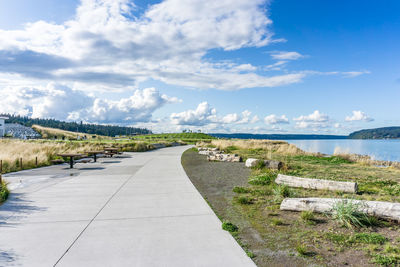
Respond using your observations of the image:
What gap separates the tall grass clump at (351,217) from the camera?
5.11m

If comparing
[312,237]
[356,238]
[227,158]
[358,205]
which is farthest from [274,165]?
[312,237]

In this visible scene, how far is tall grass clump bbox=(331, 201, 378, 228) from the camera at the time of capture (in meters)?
5.11

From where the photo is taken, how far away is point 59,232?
4.66m

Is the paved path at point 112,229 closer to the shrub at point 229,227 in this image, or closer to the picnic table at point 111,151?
the shrub at point 229,227

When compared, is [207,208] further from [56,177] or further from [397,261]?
[56,177]

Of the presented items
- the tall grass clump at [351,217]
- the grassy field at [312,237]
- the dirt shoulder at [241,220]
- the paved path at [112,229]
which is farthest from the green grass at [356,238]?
the paved path at [112,229]

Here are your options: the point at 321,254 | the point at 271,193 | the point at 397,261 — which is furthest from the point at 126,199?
the point at 397,261

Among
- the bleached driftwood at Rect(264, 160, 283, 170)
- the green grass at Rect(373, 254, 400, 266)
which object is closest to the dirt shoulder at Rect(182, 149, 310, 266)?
the green grass at Rect(373, 254, 400, 266)

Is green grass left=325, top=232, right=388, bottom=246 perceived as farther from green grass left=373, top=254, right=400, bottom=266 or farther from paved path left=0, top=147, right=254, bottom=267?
paved path left=0, top=147, right=254, bottom=267

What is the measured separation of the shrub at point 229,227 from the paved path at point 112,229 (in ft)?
0.47

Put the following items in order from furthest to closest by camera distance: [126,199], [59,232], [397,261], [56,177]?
[56,177], [126,199], [59,232], [397,261]

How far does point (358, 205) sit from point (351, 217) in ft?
1.66

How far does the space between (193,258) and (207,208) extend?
2.55m

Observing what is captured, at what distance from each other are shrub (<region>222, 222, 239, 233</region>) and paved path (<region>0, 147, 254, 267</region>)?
0.47 ft
